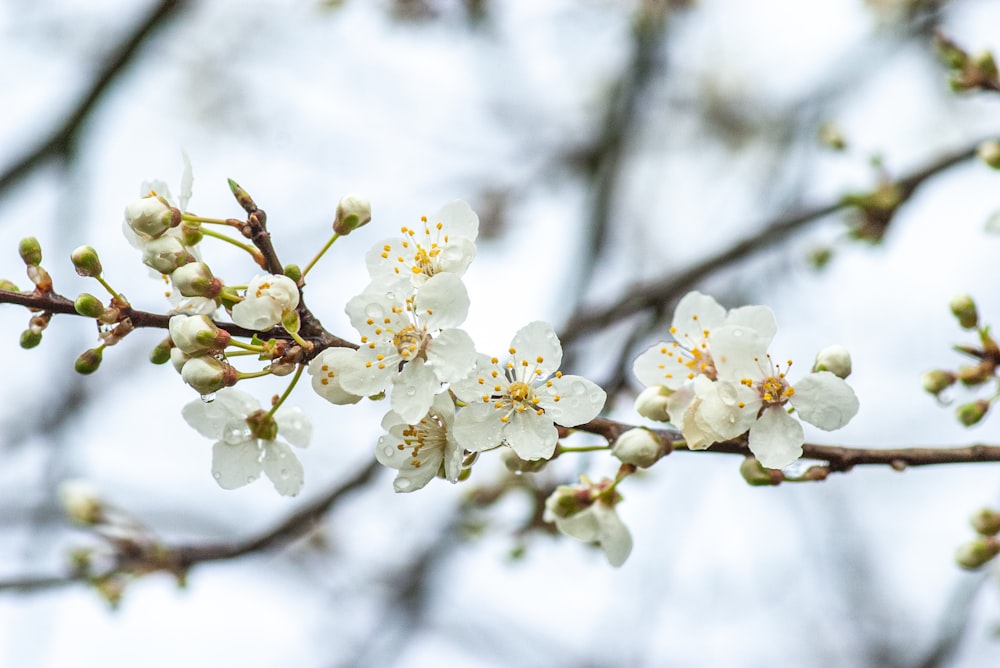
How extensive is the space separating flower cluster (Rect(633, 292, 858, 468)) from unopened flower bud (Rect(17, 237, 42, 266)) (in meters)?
0.95

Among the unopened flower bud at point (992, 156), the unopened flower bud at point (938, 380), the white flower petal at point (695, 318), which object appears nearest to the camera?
the white flower petal at point (695, 318)

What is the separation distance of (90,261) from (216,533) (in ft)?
12.4

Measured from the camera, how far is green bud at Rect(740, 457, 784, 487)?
1.42 meters

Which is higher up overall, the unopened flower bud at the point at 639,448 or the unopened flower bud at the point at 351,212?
the unopened flower bud at the point at 351,212

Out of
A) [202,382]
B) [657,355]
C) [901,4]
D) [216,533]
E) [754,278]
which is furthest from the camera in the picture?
[216,533]

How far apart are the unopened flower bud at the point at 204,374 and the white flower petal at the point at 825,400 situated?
34.3 inches

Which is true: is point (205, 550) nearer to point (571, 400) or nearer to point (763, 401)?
point (571, 400)

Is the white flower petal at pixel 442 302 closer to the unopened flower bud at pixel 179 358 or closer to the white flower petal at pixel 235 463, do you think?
the unopened flower bud at pixel 179 358

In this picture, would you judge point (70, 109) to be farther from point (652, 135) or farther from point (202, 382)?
point (652, 135)

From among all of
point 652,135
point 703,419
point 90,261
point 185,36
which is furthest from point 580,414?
point 185,36

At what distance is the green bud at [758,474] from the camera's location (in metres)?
1.42

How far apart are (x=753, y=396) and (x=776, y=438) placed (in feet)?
0.24

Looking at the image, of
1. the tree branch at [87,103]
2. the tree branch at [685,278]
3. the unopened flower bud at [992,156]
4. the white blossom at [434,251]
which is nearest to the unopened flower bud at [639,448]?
the white blossom at [434,251]

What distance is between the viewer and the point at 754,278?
410 centimetres
